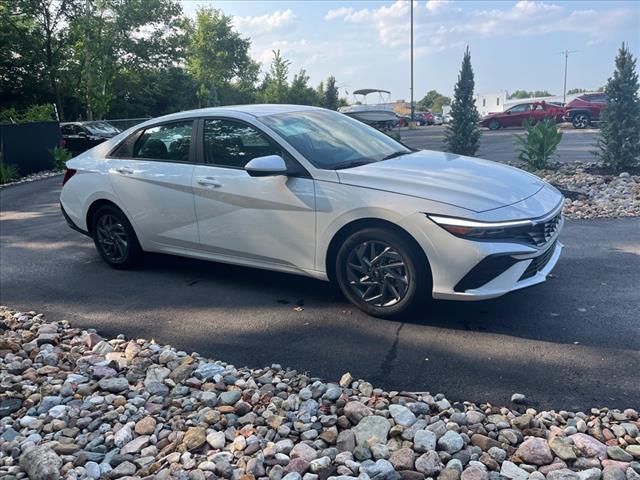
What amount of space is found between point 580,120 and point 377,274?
28829mm

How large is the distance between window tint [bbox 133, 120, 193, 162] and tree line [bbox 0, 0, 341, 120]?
1085 inches

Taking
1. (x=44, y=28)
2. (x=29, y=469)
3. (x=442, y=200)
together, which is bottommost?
(x=29, y=469)

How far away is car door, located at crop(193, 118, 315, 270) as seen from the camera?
183 inches

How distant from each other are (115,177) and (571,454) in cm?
475

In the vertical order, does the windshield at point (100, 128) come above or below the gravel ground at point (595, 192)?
above

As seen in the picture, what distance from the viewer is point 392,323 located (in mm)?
4410

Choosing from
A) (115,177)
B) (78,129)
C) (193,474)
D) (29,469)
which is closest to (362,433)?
(193,474)

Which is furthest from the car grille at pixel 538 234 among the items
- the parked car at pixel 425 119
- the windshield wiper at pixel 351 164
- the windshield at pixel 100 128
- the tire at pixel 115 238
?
the parked car at pixel 425 119

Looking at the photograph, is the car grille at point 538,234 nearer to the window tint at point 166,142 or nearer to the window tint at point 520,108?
the window tint at point 166,142

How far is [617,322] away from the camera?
426cm

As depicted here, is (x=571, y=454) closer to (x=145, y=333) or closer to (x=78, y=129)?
(x=145, y=333)

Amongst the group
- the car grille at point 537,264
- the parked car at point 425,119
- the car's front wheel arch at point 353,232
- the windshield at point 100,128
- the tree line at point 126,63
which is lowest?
the car grille at point 537,264

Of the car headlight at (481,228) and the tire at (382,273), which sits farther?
the tire at (382,273)

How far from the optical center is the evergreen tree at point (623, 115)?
34.9 feet
